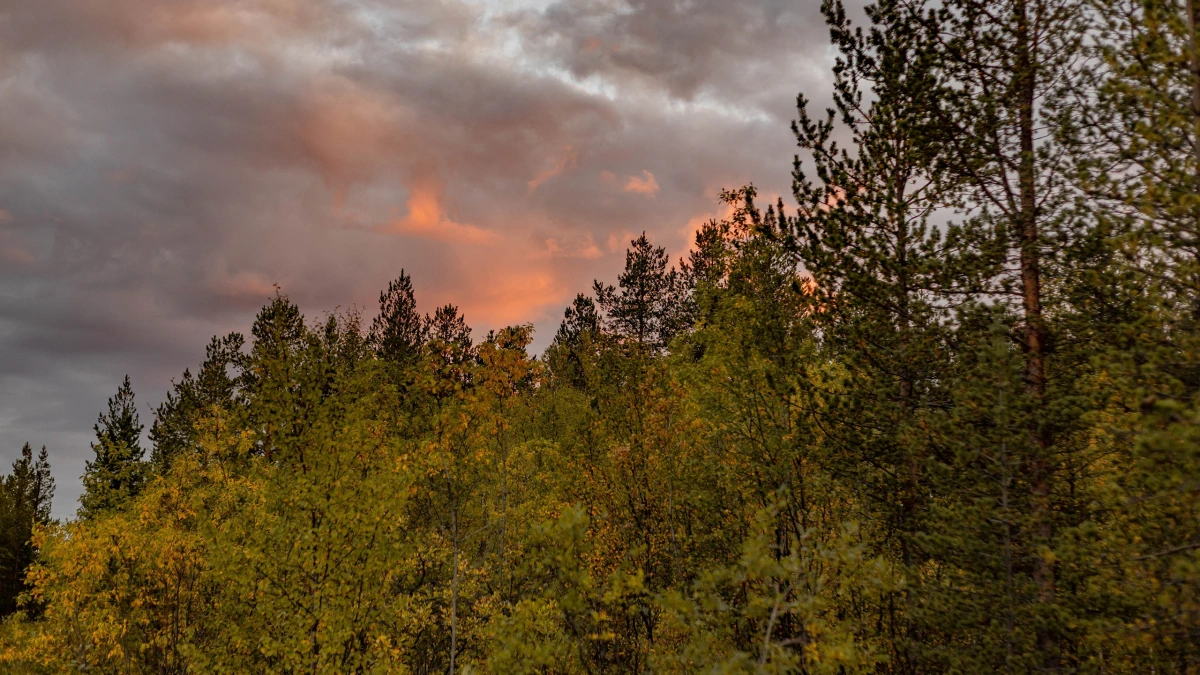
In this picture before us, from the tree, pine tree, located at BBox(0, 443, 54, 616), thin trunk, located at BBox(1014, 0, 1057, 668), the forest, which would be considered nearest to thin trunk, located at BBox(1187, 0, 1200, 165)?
the forest

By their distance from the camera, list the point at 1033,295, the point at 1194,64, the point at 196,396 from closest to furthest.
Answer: the point at 1194,64 → the point at 1033,295 → the point at 196,396

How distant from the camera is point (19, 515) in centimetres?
5159

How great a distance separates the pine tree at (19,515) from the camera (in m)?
48.6

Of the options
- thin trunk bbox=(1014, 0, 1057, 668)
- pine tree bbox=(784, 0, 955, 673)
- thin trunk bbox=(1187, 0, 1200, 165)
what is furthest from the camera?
pine tree bbox=(784, 0, 955, 673)

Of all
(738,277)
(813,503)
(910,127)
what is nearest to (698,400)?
(738,277)

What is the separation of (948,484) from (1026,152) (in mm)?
4790

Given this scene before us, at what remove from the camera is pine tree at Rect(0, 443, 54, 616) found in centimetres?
4859

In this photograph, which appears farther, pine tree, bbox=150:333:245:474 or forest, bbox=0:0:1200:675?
pine tree, bbox=150:333:245:474

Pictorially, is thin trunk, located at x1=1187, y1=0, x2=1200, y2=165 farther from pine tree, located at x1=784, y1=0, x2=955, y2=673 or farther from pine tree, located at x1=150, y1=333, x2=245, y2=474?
pine tree, located at x1=150, y1=333, x2=245, y2=474

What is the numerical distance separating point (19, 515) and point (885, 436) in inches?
2794

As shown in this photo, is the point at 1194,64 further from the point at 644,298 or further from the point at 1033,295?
the point at 644,298

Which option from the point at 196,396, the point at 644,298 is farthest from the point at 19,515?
the point at 644,298

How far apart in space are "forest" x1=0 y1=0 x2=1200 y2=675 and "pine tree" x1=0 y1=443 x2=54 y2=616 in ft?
141

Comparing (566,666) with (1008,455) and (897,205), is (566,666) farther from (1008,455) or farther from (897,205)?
(897,205)
